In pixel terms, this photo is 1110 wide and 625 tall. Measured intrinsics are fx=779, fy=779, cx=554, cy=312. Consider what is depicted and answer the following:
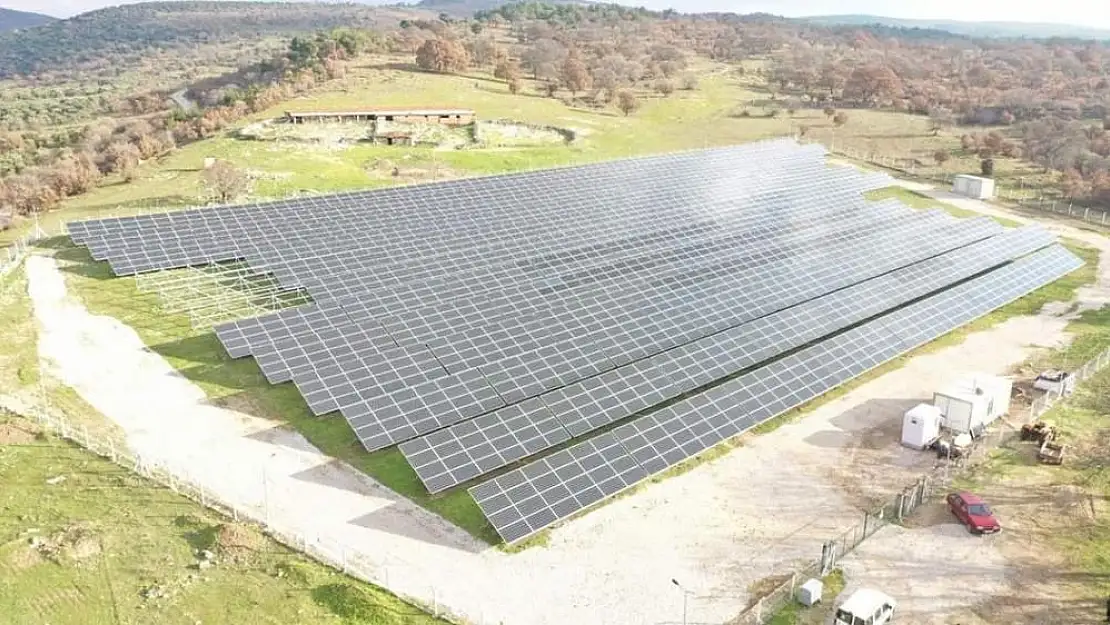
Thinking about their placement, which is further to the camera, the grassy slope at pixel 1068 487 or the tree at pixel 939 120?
the tree at pixel 939 120

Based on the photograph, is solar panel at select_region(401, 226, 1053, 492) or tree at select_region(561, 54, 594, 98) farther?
tree at select_region(561, 54, 594, 98)

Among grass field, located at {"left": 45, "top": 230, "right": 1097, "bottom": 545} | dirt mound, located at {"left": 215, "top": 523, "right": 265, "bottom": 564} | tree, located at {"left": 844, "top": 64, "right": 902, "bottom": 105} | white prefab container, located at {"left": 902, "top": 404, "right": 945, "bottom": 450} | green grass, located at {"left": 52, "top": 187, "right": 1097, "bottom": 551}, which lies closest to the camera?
dirt mound, located at {"left": 215, "top": 523, "right": 265, "bottom": 564}

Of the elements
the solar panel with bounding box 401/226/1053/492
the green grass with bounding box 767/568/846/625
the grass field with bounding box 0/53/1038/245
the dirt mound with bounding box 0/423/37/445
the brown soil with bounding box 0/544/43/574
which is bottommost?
the green grass with bounding box 767/568/846/625

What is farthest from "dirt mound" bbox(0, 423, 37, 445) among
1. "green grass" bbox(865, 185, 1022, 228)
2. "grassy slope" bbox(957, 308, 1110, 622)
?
"green grass" bbox(865, 185, 1022, 228)

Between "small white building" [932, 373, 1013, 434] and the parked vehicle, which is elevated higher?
"small white building" [932, 373, 1013, 434]

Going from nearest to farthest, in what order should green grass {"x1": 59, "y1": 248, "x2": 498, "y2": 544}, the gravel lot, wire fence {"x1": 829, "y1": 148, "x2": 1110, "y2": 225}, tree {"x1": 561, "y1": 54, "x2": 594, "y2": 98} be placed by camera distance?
the gravel lot → green grass {"x1": 59, "y1": 248, "x2": 498, "y2": 544} → wire fence {"x1": 829, "y1": 148, "x2": 1110, "y2": 225} → tree {"x1": 561, "y1": 54, "x2": 594, "y2": 98}

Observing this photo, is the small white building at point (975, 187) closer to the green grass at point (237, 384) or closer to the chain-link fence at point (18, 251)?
the green grass at point (237, 384)

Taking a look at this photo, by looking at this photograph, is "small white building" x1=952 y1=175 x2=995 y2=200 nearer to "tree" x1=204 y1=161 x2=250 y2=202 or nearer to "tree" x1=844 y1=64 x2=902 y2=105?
"tree" x1=844 y1=64 x2=902 y2=105

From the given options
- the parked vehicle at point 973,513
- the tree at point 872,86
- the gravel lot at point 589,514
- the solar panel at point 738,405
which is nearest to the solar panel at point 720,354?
the solar panel at point 738,405
